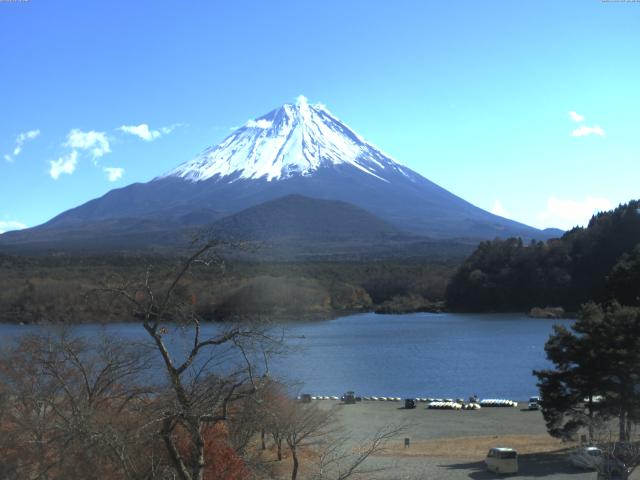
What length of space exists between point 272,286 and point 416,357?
1886 cm

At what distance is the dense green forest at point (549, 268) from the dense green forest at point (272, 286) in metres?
4.71

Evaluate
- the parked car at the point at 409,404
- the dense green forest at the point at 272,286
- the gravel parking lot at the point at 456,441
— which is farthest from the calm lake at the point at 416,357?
the parked car at the point at 409,404

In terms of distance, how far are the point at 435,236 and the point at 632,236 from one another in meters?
62.5

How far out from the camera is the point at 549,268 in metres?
55.3

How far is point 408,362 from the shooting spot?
31.3 meters

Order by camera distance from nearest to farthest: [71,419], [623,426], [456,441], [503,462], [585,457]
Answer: [71,419] → [585,457] → [503,462] → [623,426] → [456,441]

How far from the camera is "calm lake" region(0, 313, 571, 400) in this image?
24953 millimetres

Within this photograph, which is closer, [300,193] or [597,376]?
[597,376]

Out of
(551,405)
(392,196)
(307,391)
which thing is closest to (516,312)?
(307,391)

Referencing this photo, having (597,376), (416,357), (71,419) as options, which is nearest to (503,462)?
(597,376)

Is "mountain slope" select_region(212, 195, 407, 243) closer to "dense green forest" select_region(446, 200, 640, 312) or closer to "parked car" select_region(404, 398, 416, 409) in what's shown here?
"dense green forest" select_region(446, 200, 640, 312)

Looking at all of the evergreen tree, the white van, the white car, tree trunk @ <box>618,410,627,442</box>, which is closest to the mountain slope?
the evergreen tree

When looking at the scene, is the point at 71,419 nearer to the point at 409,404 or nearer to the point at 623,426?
the point at 623,426

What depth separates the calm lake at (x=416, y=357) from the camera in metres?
25.0
